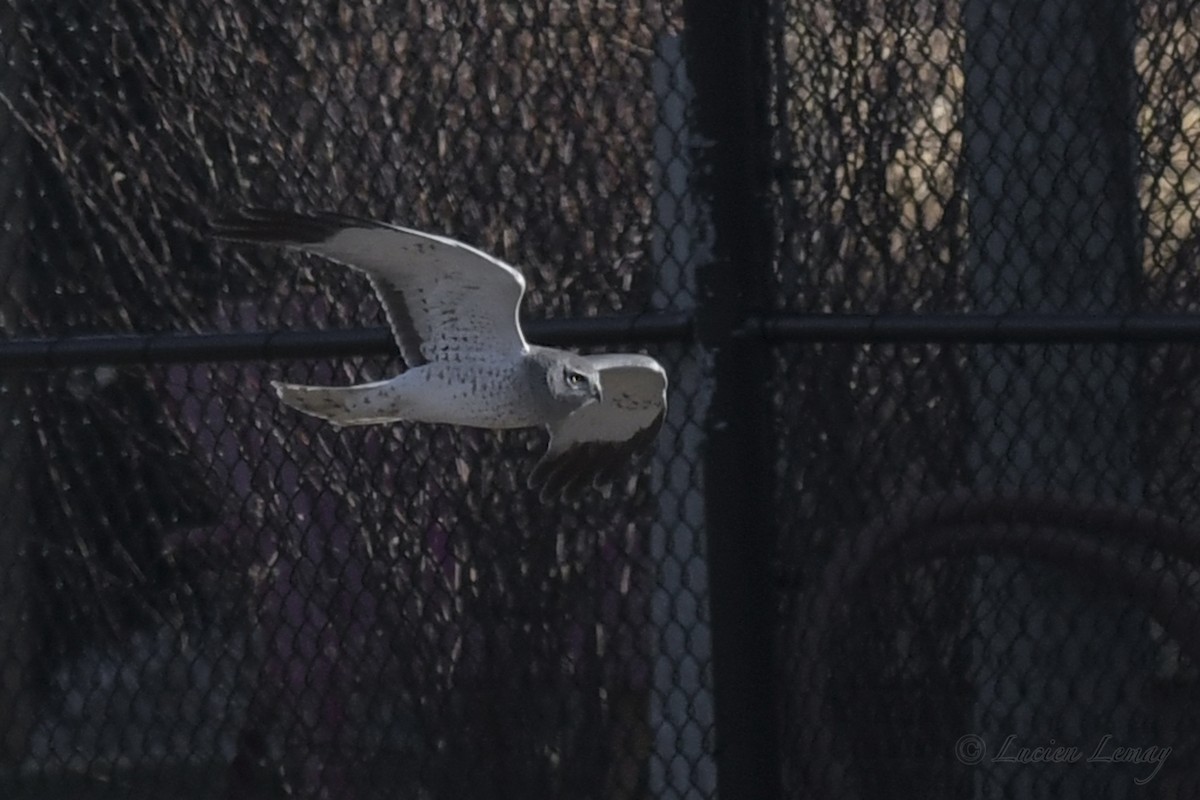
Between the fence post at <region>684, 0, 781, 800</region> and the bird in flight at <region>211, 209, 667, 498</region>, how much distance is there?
11 cm

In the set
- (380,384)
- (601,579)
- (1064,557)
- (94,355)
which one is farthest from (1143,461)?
(94,355)

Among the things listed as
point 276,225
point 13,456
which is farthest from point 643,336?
point 13,456

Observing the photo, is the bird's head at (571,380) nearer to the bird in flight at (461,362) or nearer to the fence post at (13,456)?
the bird in flight at (461,362)

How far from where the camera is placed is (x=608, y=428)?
2629mm

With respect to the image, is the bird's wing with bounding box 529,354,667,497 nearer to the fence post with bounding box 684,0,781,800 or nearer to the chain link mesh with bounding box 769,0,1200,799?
the fence post with bounding box 684,0,781,800

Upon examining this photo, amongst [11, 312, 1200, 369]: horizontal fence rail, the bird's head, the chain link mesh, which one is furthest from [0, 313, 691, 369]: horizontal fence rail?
the chain link mesh

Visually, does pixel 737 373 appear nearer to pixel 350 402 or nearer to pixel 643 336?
pixel 643 336

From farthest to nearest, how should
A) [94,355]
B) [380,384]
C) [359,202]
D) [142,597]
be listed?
[142,597]
[359,202]
[94,355]
[380,384]

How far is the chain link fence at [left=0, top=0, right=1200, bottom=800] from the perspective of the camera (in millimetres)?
2600

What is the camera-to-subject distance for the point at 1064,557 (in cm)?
268

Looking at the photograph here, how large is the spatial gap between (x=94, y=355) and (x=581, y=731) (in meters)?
0.96

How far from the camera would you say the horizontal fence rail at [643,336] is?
2.39 meters

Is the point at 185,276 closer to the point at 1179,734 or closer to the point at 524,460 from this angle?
the point at 524,460

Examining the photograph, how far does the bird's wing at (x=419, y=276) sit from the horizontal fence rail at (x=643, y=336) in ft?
0.30
